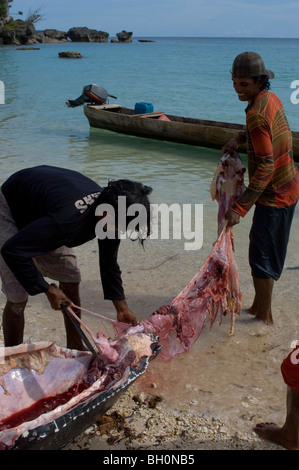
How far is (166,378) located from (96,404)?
1.19 metres

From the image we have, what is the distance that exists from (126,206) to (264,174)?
1.51 metres

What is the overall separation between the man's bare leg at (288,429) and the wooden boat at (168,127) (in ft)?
29.5

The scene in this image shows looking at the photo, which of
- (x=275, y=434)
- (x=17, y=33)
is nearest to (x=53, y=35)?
(x=17, y=33)

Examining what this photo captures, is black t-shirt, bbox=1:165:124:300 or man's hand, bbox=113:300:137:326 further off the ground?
black t-shirt, bbox=1:165:124:300

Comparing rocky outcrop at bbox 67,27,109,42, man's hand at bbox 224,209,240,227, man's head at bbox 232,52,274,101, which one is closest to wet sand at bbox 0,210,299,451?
man's hand at bbox 224,209,240,227

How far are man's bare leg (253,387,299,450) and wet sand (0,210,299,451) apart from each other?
54 mm

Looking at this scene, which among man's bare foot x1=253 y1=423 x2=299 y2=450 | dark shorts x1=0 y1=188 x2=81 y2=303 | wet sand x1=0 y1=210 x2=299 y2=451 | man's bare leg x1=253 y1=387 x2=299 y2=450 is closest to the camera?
man's bare leg x1=253 y1=387 x2=299 y2=450

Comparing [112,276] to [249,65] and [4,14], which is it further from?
[4,14]

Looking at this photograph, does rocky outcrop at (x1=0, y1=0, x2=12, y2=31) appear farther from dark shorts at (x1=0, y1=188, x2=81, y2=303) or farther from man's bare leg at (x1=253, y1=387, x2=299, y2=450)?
man's bare leg at (x1=253, y1=387, x2=299, y2=450)

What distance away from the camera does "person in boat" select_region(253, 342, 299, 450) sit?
9.01 ft

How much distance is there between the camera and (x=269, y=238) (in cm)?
427

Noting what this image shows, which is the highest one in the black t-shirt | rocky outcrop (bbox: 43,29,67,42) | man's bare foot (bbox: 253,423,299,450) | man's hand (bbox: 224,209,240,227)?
rocky outcrop (bbox: 43,29,67,42)

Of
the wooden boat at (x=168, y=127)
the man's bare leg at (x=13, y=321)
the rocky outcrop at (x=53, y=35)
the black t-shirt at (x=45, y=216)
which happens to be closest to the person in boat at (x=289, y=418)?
the black t-shirt at (x=45, y=216)
